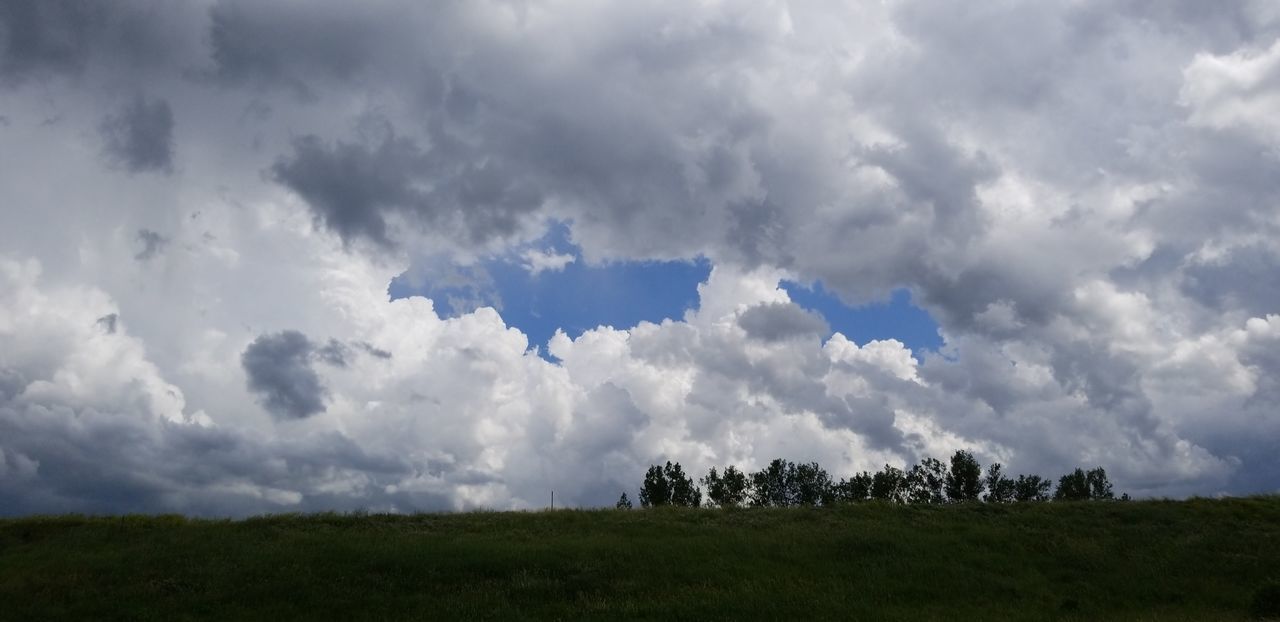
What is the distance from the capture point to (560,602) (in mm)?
28250

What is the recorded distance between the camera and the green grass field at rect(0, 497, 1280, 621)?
27594 mm

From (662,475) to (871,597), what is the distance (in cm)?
6494

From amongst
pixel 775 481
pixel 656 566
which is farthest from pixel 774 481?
pixel 656 566

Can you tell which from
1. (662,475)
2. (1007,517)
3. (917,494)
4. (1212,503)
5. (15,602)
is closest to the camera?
(15,602)

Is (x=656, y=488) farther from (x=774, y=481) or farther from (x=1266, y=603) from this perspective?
(x=1266, y=603)

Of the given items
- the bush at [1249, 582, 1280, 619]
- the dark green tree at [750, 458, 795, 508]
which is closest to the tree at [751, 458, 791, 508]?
the dark green tree at [750, 458, 795, 508]

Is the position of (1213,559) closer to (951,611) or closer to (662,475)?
(951,611)

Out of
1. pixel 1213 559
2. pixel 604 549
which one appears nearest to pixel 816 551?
pixel 604 549

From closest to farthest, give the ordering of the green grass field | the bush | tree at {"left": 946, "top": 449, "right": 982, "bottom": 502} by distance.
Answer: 1. the bush
2. the green grass field
3. tree at {"left": 946, "top": 449, "right": 982, "bottom": 502}

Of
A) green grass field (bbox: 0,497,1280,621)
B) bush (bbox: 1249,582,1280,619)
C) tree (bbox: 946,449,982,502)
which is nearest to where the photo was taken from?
bush (bbox: 1249,582,1280,619)

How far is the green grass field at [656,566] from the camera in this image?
27.6 metres

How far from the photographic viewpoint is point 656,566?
3269cm

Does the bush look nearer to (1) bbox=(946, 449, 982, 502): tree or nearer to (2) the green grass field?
(2) the green grass field

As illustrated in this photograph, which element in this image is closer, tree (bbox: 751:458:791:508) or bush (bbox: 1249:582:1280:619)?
bush (bbox: 1249:582:1280:619)
